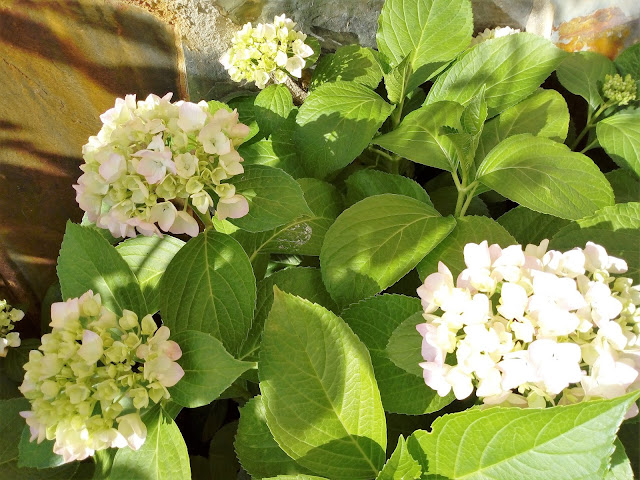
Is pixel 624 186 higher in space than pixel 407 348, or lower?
higher

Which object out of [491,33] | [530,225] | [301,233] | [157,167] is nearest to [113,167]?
[157,167]

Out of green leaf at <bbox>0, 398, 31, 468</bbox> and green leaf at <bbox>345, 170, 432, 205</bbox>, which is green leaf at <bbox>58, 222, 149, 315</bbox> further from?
green leaf at <bbox>345, 170, 432, 205</bbox>

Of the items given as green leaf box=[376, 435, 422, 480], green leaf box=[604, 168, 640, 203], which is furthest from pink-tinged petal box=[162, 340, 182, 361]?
green leaf box=[604, 168, 640, 203]

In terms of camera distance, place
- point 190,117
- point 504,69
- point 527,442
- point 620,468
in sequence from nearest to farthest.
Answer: point 527,442
point 620,468
point 190,117
point 504,69

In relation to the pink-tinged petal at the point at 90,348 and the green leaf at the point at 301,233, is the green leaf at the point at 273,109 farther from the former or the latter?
the pink-tinged petal at the point at 90,348

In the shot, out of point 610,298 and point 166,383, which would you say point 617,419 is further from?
point 166,383

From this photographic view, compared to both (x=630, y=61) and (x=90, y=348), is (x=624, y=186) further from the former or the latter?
(x=90, y=348)

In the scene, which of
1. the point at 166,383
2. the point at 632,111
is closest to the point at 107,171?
the point at 166,383
